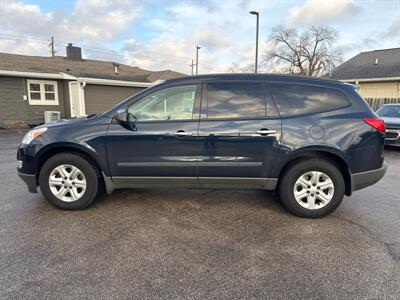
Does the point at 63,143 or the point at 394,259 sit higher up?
the point at 63,143

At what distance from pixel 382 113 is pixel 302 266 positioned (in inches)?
388

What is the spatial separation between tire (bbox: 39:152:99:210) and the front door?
35 cm

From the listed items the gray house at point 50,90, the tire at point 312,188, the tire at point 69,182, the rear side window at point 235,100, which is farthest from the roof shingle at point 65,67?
the tire at point 312,188

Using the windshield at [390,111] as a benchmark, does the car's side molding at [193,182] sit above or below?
below

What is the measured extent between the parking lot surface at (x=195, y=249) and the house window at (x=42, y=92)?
13.9 metres

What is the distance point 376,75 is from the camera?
21.1 meters

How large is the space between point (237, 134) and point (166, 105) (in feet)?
3.38

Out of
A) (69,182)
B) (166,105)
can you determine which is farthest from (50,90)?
(166,105)

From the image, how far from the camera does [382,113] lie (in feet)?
34.2

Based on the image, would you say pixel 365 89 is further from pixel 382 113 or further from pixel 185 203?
pixel 185 203

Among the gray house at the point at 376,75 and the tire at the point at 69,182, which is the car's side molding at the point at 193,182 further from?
the gray house at the point at 376,75

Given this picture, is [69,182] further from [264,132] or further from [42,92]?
[42,92]

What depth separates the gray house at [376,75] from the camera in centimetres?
2006

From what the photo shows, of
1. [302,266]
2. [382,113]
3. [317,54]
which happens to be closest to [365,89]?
[382,113]
